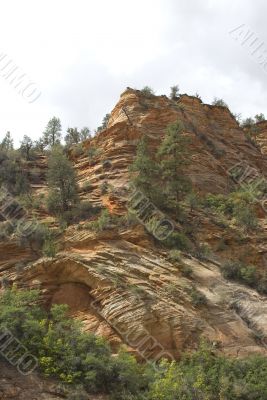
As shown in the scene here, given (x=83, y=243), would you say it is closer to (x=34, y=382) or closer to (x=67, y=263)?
(x=67, y=263)

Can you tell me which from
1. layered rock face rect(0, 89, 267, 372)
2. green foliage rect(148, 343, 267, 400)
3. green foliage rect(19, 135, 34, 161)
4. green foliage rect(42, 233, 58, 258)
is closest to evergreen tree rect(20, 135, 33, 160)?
green foliage rect(19, 135, 34, 161)

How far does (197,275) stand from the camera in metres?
25.1

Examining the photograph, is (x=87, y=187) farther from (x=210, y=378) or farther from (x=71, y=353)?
(x=210, y=378)

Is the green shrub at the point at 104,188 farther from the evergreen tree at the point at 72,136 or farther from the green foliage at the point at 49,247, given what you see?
the evergreen tree at the point at 72,136

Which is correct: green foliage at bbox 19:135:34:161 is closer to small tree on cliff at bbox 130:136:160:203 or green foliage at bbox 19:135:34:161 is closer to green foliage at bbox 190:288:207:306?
small tree on cliff at bbox 130:136:160:203

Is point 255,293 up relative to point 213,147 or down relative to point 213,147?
down

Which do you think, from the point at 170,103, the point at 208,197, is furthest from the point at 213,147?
the point at 208,197

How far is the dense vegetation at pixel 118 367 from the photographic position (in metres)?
17.3

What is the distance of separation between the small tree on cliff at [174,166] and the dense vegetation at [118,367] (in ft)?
41.6

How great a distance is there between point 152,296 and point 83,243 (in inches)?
186

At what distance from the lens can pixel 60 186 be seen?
31125 mm

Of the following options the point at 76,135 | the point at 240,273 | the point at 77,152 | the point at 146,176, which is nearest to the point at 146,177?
the point at 146,176

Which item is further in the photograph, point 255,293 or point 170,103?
point 170,103

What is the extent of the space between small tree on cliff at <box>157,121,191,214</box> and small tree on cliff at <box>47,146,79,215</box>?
5.43 meters
